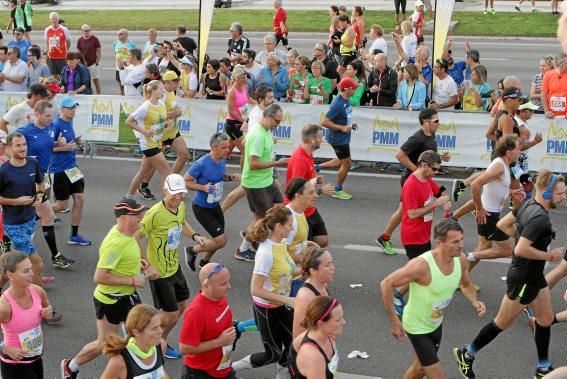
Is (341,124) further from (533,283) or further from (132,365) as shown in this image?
(132,365)

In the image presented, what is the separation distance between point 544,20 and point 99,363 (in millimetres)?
24587

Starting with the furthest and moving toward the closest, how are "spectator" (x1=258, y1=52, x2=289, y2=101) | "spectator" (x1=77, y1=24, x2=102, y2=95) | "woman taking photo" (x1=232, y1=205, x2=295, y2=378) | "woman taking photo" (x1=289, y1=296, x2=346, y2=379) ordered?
"spectator" (x1=77, y1=24, x2=102, y2=95)
"spectator" (x1=258, y1=52, x2=289, y2=101)
"woman taking photo" (x1=232, y1=205, x2=295, y2=378)
"woman taking photo" (x1=289, y1=296, x2=346, y2=379)

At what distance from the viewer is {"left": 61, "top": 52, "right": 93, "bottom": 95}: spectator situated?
19.0 metres

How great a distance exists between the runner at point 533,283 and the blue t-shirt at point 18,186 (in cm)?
477

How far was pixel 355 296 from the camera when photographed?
11.0 m

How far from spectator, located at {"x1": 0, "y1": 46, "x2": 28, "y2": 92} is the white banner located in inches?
46.0

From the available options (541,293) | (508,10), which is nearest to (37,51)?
(541,293)

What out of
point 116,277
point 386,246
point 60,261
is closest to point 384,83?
point 386,246

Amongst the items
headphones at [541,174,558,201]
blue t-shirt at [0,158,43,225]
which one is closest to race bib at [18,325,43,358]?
blue t-shirt at [0,158,43,225]

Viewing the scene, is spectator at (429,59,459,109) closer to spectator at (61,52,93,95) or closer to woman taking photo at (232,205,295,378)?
spectator at (61,52,93,95)

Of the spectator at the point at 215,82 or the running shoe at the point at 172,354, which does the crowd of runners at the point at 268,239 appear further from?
the spectator at the point at 215,82

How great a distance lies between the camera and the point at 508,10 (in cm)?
3278

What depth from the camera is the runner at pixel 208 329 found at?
7.44 metres

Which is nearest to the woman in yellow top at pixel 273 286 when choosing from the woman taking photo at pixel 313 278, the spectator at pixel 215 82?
the woman taking photo at pixel 313 278
